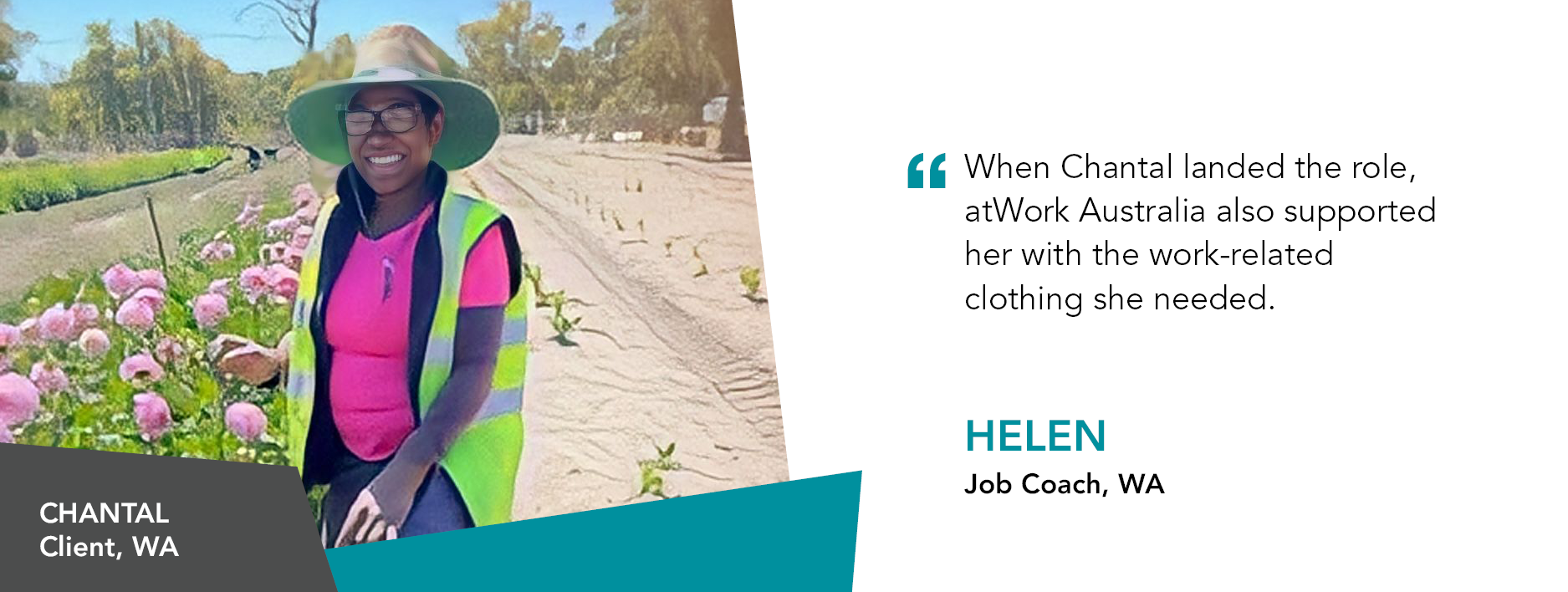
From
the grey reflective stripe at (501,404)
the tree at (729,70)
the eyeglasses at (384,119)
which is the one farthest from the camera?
the tree at (729,70)

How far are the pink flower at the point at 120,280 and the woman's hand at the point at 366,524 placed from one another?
671 millimetres

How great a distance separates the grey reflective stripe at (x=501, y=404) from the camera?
371 centimetres

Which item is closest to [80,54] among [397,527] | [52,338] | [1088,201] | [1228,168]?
[52,338]

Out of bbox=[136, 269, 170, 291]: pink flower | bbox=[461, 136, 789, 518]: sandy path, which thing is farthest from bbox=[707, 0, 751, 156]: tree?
bbox=[136, 269, 170, 291]: pink flower

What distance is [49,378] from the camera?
368cm

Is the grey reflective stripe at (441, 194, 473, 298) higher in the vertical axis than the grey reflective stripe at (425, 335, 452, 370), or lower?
higher

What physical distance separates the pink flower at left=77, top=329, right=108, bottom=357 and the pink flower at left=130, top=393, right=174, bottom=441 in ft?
0.43

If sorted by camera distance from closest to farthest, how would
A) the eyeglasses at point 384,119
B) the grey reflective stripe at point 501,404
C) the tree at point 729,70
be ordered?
the eyeglasses at point 384,119 < the grey reflective stripe at point 501,404 < the tree at point 729,70

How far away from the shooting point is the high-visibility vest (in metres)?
3.66

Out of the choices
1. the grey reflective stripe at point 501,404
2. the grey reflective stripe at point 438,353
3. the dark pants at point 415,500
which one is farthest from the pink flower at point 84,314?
the grey reflective stripe at point 501,404

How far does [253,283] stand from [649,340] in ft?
2.89

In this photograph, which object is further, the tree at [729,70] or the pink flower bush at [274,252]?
the tree at [729,70]

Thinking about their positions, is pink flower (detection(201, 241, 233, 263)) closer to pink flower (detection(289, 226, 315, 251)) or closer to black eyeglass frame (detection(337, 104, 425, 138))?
pink flower (detection(289, 226, 315, 251))

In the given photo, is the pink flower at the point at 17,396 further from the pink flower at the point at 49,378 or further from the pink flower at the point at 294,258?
the pink flower at the point at 294,258
